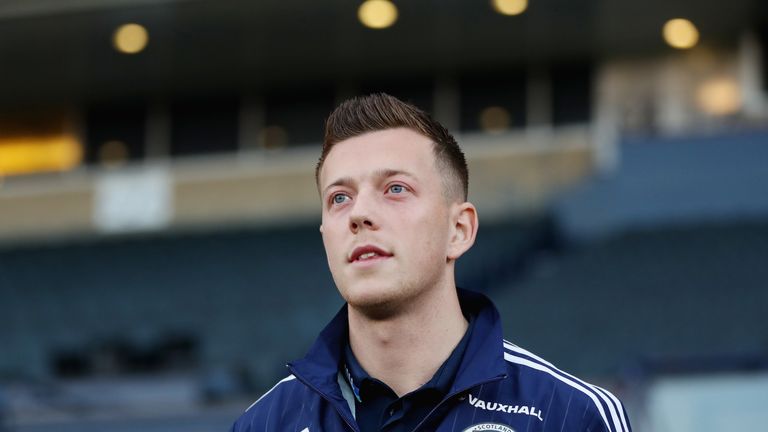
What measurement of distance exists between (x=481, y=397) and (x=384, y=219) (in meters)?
0.36

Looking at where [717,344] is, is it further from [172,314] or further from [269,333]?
[172,314]

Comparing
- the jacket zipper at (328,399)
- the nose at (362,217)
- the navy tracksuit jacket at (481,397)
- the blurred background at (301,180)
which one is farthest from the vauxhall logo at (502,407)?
the blurred background at (301,180)

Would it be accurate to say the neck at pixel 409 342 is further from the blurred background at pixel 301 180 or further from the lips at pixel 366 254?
the blurred background at pixel 301 180

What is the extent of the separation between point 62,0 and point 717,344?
7.59 meters

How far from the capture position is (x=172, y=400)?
1082 cm

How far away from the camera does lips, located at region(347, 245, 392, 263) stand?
2432 millimetres

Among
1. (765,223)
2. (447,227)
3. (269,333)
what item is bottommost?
(447,227)

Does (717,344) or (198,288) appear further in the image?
(198,288)

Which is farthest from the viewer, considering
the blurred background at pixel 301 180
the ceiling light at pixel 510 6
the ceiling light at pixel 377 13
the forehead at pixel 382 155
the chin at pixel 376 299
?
the ceiling light at pixel 377 13

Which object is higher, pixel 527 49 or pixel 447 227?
pixel 527 49

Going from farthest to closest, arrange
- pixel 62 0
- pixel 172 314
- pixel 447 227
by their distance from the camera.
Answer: pixel 62 0
pixel 172 314
pixel 447 227

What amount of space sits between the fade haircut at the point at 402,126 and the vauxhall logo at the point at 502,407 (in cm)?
36

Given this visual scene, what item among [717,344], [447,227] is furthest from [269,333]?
[447,227]

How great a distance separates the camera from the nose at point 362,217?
2447 mm
